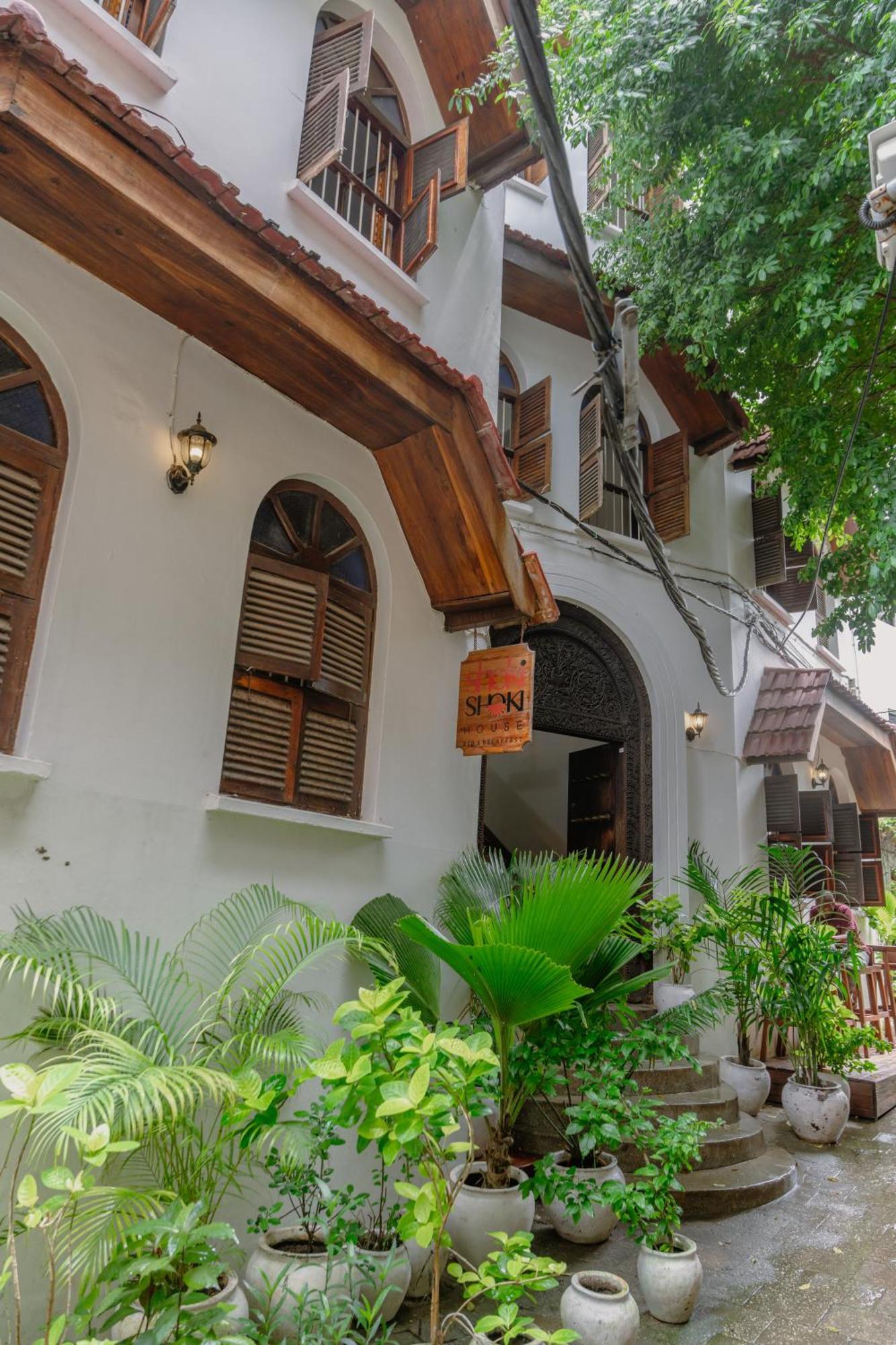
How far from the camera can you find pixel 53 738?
3.77 m

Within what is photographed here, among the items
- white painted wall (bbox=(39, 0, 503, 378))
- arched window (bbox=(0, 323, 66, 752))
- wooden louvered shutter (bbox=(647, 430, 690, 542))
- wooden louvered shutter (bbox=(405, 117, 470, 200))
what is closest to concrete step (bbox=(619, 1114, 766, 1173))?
arched window (bbox=(0, 323, 66, 752))

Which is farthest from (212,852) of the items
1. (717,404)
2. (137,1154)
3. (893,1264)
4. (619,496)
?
(717,404)

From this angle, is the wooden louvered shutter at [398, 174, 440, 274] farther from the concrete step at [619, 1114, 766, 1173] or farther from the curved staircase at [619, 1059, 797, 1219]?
the concrete step at [619, 1114, 766, 1173]

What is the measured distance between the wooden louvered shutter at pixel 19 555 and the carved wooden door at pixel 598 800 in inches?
243

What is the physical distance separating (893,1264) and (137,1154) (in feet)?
13.1

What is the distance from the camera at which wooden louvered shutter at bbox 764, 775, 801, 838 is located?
9570 millimetres

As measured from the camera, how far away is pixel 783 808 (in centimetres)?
966

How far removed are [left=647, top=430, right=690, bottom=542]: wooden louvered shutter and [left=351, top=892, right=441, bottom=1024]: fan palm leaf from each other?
594 cm

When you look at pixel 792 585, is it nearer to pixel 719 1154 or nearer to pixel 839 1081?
pixel 839 1081

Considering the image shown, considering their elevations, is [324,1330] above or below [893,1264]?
above

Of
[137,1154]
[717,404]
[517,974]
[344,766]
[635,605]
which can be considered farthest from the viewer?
[717,404]

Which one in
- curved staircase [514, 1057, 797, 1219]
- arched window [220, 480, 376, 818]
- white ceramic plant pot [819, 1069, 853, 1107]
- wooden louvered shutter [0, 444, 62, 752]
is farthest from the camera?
white ceramic plant pot [819, 1069, 853, 1107]

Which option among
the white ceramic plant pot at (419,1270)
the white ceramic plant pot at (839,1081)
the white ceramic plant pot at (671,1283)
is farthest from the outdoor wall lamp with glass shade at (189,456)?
the white ceramic plant pot at (839,1081)

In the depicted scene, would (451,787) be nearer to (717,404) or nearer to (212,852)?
(212,852)
